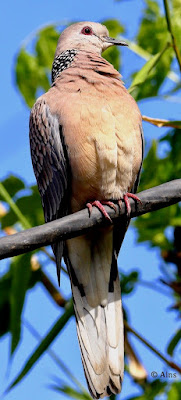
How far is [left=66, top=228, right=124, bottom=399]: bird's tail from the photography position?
10.6ft

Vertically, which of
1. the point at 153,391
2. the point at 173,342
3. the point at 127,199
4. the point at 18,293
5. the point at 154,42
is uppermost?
the point at 154,42

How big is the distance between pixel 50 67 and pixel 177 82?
0.80m

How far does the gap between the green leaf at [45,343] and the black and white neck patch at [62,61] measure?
1.19 metres

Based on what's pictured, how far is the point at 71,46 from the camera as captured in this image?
4.05 meters

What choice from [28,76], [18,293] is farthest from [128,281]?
[28,76]

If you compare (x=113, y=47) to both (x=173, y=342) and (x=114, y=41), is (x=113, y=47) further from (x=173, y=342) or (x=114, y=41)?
(x=173, y=342)

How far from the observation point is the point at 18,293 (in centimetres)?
360

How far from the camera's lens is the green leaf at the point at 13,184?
387 centimetres

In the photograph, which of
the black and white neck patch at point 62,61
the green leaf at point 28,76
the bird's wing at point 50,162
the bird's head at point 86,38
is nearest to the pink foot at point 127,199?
the bird's wing at point 50,162

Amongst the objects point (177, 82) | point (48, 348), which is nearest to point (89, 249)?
point (48, 348)

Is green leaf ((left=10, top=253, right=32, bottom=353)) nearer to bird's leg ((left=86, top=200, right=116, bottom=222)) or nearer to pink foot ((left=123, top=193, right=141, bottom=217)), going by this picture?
bird's leg ((left=86, top=200, right=116, bottom=222))

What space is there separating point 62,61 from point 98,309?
4.27ft

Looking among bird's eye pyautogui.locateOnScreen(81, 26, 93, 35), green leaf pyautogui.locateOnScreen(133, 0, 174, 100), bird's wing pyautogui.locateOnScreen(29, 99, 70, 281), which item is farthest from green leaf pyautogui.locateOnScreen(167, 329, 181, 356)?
bird's eye pyautogui.locateOnScreen(81, 26, 93, 35)

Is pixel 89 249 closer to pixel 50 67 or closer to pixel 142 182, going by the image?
pixel 142 182
